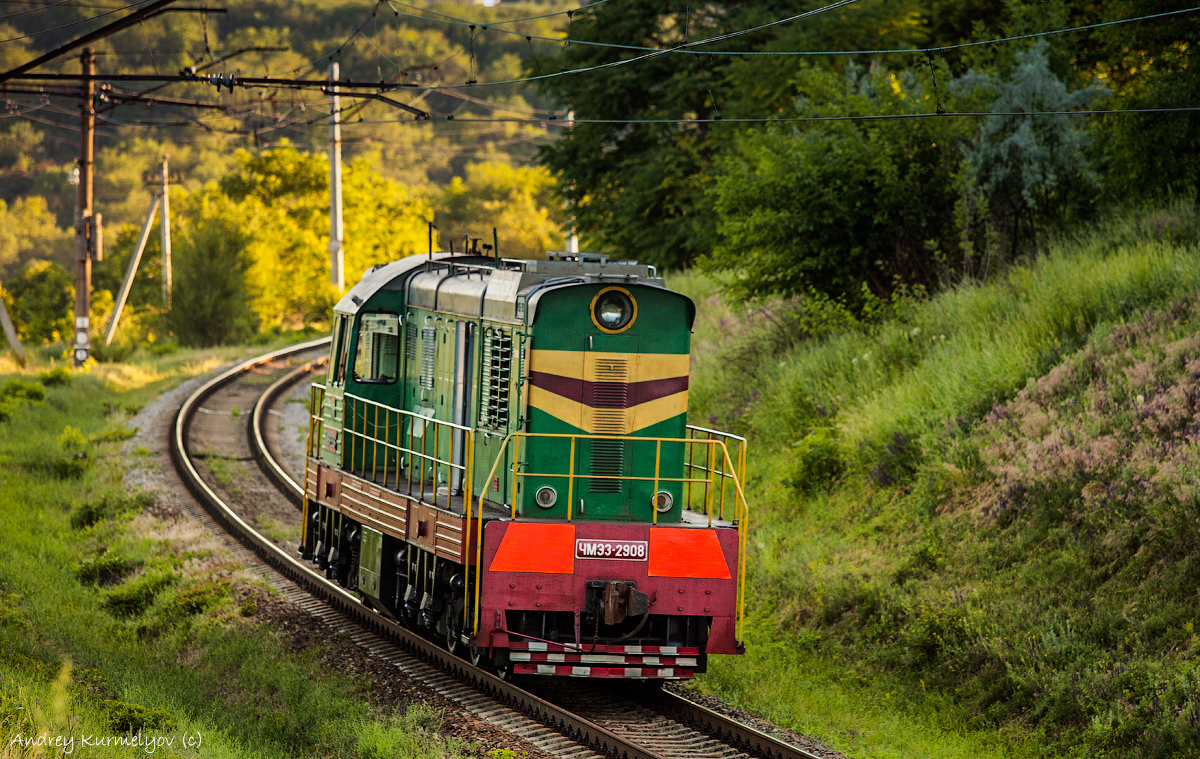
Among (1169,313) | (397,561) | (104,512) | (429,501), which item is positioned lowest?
(104,512)

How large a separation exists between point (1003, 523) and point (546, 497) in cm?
442

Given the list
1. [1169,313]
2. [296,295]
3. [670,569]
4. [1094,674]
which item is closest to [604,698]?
[670,569]

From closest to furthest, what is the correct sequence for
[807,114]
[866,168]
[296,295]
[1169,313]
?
1. [1169,313]
2. [866,168]
3. [807,114]
4. [296,295]

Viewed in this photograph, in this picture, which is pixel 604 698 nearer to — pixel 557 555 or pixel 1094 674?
pixel 557 555

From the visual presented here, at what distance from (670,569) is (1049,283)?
7109 millimetres

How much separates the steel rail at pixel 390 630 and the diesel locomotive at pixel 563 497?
0.67 ft

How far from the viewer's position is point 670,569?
30.5ft

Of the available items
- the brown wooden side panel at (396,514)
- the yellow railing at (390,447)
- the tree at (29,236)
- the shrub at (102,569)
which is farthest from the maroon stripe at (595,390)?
the tree at (29,236)

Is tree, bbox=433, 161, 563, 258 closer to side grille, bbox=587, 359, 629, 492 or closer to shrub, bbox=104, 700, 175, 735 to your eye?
side grille, bbox=587, 359, 629, 492

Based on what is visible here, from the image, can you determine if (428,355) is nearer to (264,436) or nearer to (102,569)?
(102,569)

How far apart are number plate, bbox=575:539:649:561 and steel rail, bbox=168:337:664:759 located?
1.23 meters

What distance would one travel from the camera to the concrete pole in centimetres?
2753

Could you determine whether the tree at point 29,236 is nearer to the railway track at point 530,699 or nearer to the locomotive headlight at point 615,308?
the railway track at point 530,699

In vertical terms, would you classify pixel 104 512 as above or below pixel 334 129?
below
